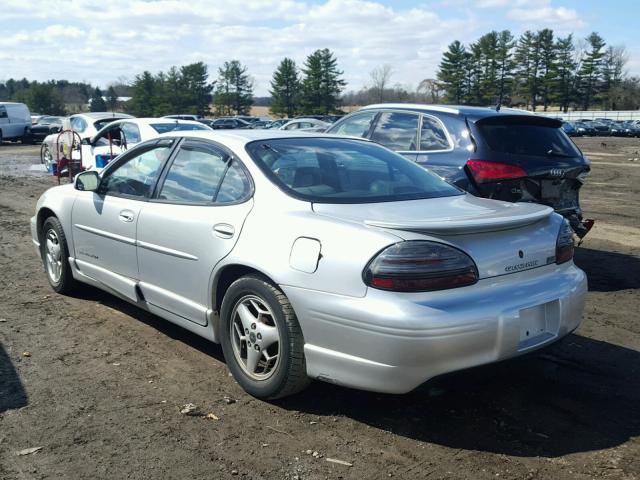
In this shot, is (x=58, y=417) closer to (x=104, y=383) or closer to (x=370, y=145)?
(x=104, y=383)

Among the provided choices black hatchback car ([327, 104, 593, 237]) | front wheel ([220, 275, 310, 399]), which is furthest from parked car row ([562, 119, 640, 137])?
front wheel ([220, 275, 310, 399])

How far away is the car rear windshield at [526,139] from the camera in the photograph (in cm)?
642

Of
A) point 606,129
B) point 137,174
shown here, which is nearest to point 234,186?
point 137,174

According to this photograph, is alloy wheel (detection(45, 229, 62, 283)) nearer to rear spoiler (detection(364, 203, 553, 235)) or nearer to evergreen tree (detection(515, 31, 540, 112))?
rear spoiler (detection(364, 203, 553, 235))

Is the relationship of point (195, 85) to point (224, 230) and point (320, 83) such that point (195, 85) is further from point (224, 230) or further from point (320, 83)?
point (224, 230)

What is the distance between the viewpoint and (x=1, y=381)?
4133 mm

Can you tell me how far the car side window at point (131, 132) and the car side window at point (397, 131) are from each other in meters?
6.71

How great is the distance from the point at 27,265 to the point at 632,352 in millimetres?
6156

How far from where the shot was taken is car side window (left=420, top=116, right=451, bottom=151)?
6.70 m

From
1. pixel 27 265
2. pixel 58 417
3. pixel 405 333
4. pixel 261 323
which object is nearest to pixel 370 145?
pixel 261 323

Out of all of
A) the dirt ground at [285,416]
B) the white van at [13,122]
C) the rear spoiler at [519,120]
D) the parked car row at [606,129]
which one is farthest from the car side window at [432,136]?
the parked car row at [606,129]

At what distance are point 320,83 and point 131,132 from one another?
77988 mm

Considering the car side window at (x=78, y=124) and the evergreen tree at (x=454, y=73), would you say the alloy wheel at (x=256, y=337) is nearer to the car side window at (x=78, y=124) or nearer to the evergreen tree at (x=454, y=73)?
the car side window at (x=78, y=124)

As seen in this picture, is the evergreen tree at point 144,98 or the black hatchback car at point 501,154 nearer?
the black hatchback car at point 501,154
